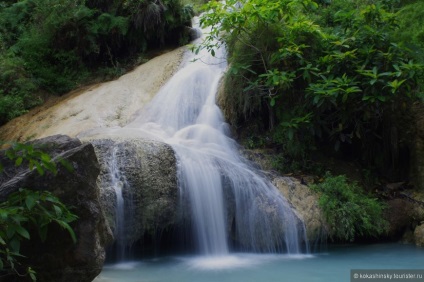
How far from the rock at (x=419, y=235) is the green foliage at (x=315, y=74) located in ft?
5.62

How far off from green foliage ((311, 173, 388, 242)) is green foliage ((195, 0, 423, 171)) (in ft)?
2.79

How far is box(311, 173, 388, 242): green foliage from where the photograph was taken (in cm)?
648

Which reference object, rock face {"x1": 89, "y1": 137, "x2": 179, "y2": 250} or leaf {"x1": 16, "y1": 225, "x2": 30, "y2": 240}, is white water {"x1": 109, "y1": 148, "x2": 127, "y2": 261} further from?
leaf {"x1": 16, "y1": 225, "x2": 30, "y2": 240}

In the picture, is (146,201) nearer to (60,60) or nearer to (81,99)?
(81,99)

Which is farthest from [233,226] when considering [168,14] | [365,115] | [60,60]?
[60,60]

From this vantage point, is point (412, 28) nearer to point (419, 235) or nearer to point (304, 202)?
point (419, 235)

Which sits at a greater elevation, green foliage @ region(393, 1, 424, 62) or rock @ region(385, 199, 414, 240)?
green foliage @ region(393, 1, 424, 62)

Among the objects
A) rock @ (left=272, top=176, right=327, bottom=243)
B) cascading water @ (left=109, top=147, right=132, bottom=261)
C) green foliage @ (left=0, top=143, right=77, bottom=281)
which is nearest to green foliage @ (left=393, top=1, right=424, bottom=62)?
rock @ (left=272, top=176, right=327, bottom=243)

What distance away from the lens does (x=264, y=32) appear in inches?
319

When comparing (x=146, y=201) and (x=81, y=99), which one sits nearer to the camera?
(x=146, y=201)

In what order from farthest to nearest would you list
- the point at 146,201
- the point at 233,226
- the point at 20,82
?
the point at 20,82 → the point at 233,226 → the point at 146,201

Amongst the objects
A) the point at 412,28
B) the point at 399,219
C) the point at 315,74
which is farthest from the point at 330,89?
the point at 399,219

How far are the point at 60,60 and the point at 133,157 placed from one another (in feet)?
20.1

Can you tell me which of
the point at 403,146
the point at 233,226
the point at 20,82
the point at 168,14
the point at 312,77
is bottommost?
the point at 233,226
